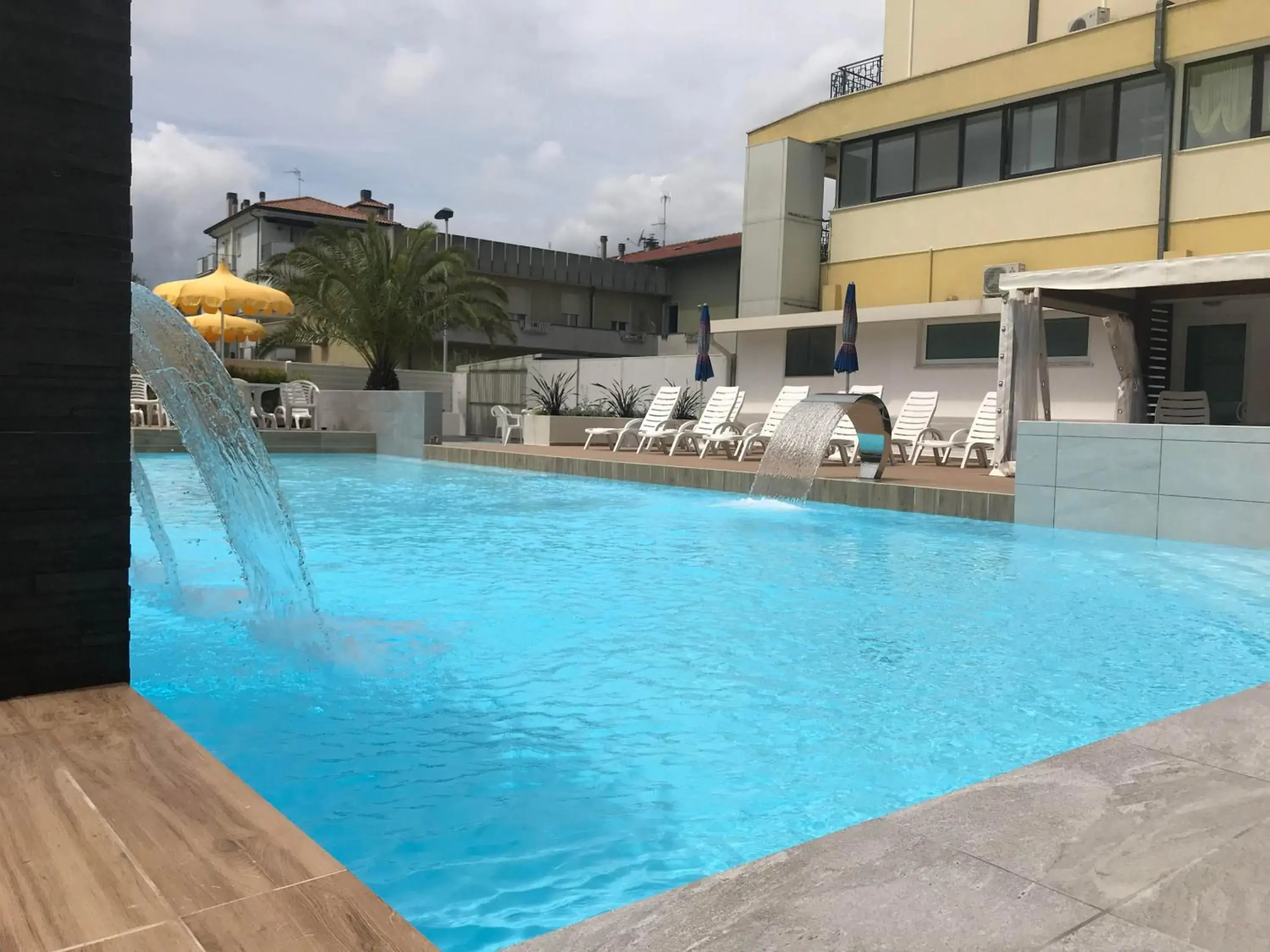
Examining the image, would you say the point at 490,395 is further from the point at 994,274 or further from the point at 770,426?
the point at 994,274

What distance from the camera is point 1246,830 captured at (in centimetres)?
207

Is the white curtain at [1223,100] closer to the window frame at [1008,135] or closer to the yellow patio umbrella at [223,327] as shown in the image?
the window frame at [1008,135]

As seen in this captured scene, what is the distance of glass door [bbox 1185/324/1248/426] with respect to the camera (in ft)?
48.8

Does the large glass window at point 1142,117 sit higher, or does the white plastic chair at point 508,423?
the large glass window at point 1142,117

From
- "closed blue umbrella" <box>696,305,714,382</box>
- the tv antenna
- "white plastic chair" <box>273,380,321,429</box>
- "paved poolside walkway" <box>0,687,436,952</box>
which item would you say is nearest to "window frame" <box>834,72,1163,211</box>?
"closed blue umbrella" <box>696,305,714,382</box>

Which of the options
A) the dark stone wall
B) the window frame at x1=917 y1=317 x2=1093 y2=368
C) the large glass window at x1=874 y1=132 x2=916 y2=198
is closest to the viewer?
the dark stone wall

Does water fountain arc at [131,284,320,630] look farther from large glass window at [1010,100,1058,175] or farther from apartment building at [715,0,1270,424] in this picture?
large glass window at [1010,100,1058,175]

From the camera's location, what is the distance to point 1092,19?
17.4m

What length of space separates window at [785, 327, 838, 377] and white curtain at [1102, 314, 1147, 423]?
5832 millimetres

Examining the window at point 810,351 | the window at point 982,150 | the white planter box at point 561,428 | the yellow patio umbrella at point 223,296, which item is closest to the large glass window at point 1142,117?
the window at point 982,150

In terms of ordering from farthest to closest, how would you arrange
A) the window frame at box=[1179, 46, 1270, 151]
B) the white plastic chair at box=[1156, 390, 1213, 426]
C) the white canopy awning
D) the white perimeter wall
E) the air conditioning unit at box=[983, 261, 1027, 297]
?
the air conditioning unit at box=[983, 261, 1027, 297], the white perimeter wall, the window frame at box=[1179, 46, 1270, 151], the white plastic chair at box=[1156, 390, 1213, 426], the white canopy awning

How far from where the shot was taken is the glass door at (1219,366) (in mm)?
14875

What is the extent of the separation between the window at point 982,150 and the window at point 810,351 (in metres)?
3.51

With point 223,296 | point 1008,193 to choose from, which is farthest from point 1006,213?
point 223,296
